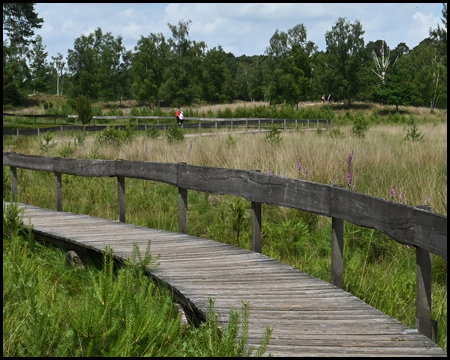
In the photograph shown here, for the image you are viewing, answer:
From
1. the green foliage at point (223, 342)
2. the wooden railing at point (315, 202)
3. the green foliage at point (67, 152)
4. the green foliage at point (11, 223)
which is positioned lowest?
the green foliage at point (67, 152)

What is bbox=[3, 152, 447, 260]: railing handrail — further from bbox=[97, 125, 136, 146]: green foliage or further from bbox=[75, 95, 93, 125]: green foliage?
bbox=[75, 95, 93, 125]: green foliage

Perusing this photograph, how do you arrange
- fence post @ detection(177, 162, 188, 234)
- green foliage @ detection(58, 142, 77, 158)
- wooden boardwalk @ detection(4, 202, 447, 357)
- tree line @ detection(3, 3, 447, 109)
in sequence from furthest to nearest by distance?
tree line @ detection(3, 3, 447, 109)
green foliage @ detection(58, 142, 77, 158)
fence post @ detection(177, 162, 188, 234)
wooden boardwalk @ detection(4, 202, 447, 357)

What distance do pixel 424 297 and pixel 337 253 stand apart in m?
1.25

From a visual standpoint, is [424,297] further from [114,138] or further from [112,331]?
[114,138]

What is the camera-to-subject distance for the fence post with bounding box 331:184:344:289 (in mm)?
5695

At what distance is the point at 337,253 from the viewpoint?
5.69 m

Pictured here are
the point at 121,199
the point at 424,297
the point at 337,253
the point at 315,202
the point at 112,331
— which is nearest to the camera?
the point at 112,331

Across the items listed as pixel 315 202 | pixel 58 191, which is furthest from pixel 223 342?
pixel 58 191

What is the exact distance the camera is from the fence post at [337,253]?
570cm

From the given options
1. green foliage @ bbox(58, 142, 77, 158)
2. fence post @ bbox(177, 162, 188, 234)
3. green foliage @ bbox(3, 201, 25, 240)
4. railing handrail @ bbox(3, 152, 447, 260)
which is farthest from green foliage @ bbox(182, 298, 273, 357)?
green foliage @ bbox(58, 142, 77, 158)

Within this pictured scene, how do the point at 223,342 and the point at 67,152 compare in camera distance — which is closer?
the point at 223,342

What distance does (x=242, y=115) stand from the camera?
178 ft

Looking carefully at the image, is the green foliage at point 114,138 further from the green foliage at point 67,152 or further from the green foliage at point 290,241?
the green foliage at point 290,241

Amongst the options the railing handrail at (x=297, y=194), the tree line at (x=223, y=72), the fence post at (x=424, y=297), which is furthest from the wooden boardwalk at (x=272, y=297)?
the tree line at (x=223, y=72)
